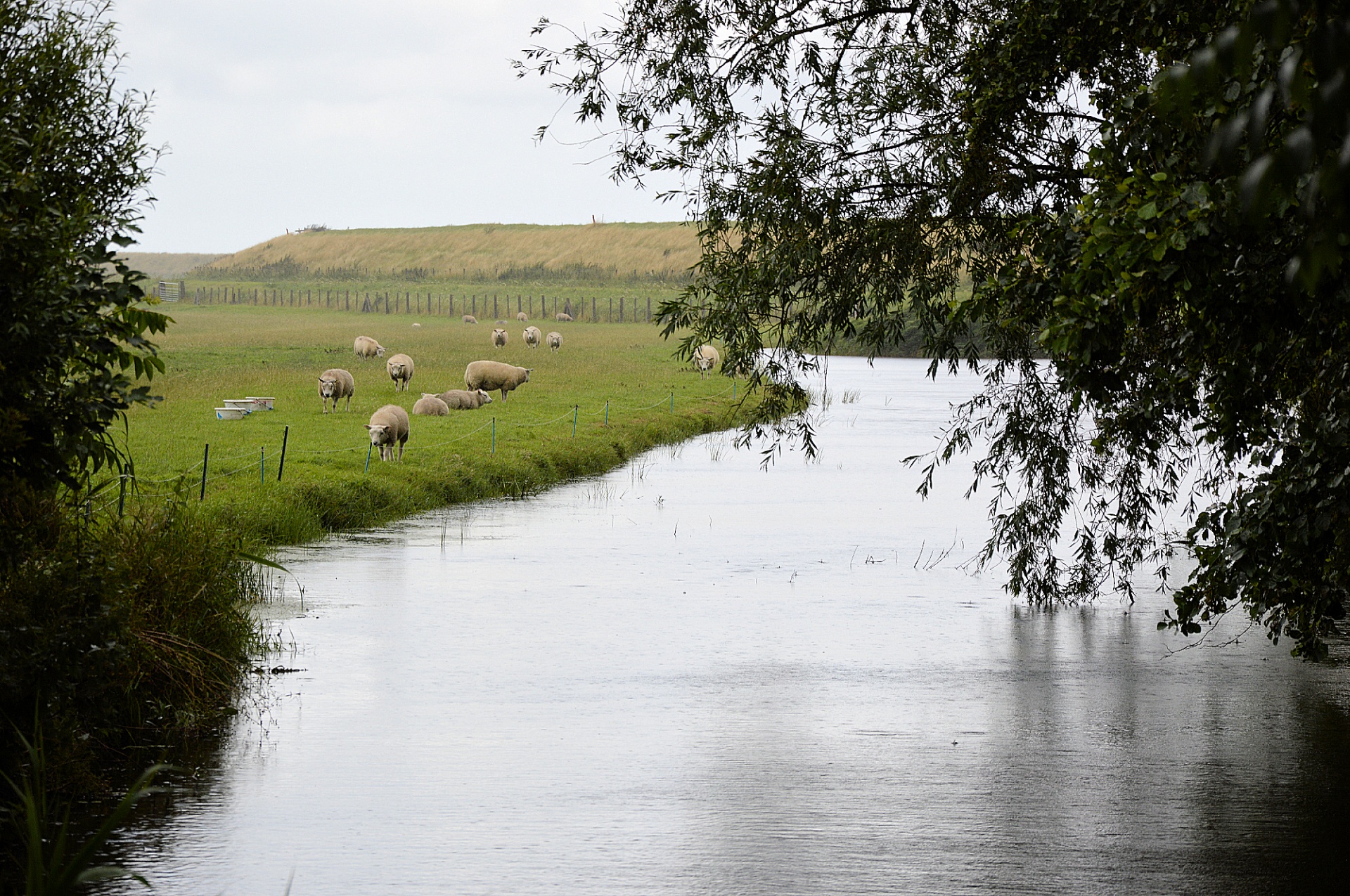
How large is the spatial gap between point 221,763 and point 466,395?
2815 centimetres

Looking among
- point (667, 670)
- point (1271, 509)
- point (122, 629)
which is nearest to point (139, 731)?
point (122, 629)

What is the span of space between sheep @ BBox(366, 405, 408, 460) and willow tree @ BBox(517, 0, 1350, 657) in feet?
38.3

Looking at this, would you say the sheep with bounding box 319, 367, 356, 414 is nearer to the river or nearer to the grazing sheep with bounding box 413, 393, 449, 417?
the grazing sheep with bounding box 413, 393, 449, 417

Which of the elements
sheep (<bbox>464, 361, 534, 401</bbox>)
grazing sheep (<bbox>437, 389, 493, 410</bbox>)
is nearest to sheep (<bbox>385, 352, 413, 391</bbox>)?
sheep (<bbox>464, 361, 534, 401</bbox>)

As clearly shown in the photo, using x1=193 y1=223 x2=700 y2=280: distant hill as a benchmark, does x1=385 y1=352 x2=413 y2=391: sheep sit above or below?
below

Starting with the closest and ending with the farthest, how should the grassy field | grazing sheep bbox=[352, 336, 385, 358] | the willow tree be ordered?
the willow tree → the grassy field → grazing sheep bbox=[352, 336, 385, 358]

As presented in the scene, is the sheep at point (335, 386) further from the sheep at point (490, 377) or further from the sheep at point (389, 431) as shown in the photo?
the sheep at point (389, 431)

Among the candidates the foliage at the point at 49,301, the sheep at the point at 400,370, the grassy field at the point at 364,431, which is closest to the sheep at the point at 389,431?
the grassy field at the point at 364,431

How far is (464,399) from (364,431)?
7.85m

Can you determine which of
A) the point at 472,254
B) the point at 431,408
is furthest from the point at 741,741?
the point at 472,254

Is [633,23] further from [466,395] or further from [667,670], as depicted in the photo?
[466,395]

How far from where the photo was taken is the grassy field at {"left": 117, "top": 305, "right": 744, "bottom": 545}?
23.0 meters

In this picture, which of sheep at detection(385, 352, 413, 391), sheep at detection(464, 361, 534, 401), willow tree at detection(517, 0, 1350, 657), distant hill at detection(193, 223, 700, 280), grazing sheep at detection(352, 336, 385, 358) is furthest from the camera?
distant hill at detection(193, 223, 700, 280)

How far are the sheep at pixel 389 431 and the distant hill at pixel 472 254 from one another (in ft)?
358
